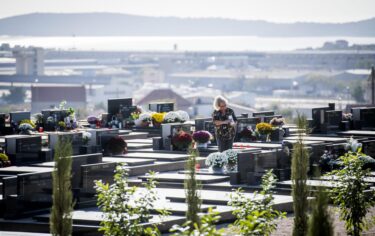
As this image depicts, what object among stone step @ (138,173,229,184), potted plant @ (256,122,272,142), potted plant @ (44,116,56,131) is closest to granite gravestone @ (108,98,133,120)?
potted plant @ (44,116,56,131)

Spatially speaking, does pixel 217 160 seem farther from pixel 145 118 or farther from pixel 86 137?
pixel 145 118

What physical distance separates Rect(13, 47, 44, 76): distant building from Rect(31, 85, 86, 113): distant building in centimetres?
5842

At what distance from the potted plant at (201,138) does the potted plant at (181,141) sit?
0.58 ft

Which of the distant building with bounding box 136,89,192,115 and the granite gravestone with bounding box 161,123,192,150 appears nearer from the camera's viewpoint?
the granite gravestone with bounding box 161,123,192,150

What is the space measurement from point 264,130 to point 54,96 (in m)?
86.3

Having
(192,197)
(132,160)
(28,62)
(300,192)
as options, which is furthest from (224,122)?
(28,62)

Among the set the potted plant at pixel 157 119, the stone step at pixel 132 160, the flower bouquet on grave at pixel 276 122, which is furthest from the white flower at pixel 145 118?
the stone step at pixel 132 160

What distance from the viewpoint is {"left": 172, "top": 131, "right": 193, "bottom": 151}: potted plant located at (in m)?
34.2

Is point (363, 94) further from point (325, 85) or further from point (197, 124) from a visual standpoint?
point (197, 124)

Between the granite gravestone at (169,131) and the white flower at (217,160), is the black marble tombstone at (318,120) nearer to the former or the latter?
the granite gravestone at (169,131)

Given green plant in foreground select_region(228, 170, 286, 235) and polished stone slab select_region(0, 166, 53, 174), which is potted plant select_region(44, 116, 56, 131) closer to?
polished stone slab select_region(0, 166, 53, 174)

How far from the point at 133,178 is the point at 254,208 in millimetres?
10980

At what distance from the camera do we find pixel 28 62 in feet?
634

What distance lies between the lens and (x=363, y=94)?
Answer: 456 feet
